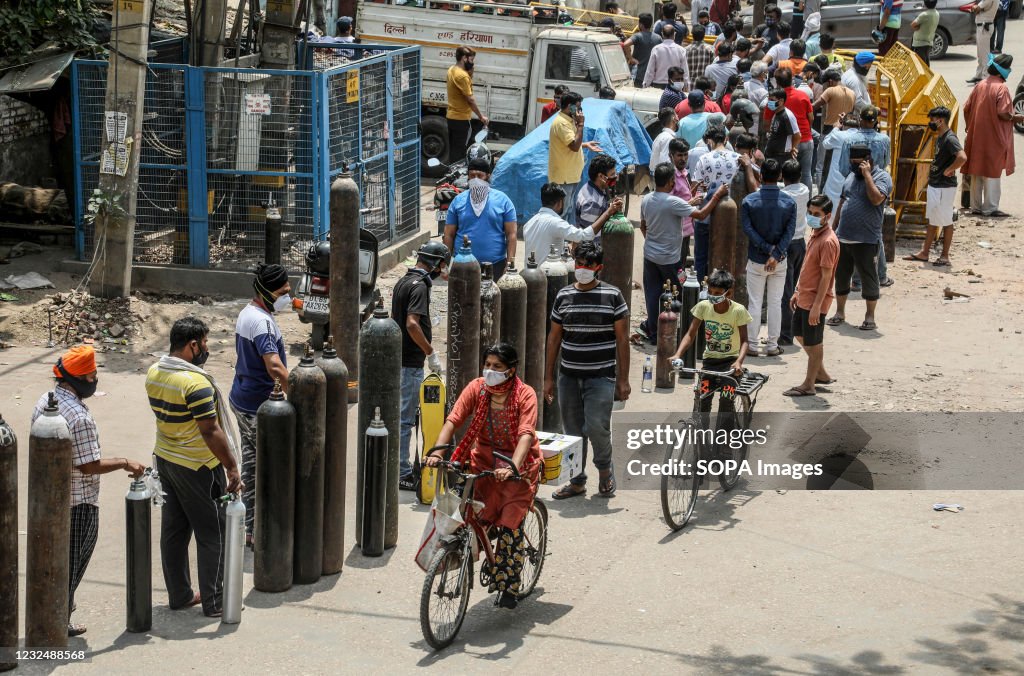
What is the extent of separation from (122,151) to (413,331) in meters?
4.69

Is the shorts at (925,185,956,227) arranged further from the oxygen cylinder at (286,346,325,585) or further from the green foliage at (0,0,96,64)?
the oxygen cylinder at (286,346,325,585)

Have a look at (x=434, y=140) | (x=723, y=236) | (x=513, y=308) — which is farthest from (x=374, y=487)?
(x=434, y=140)

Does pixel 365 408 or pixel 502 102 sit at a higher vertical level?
pixel 502 102

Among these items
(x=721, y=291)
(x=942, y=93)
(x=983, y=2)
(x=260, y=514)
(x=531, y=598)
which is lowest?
(x=531, y=598)

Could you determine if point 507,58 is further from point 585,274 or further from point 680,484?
point 680,484

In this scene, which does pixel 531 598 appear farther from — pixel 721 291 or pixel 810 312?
pixel 810 312

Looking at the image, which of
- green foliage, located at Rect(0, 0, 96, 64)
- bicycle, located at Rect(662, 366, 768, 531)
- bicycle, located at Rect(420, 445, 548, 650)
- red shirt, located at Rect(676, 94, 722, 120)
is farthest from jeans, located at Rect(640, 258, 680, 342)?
green foliage, located at Rect(0, 0, 96, 64)

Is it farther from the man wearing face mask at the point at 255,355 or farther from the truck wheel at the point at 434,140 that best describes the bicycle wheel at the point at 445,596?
the truck wheel at the point at 434,140

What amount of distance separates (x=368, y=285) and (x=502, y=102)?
8.37 meters

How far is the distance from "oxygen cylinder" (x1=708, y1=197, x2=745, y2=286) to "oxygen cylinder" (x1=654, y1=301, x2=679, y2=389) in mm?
940

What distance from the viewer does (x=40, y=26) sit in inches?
543

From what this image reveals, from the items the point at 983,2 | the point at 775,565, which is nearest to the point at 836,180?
the point at 775,565

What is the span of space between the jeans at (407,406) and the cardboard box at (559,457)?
129cm

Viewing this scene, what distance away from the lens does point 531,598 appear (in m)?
7.37
